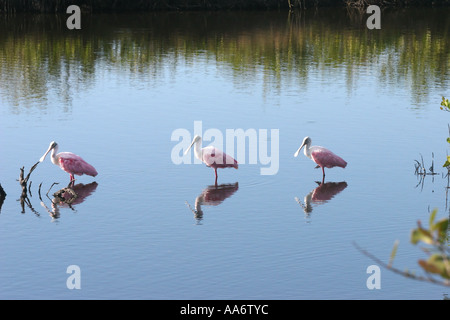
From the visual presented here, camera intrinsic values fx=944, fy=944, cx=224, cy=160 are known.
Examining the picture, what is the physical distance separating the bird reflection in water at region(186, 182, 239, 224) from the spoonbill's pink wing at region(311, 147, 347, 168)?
50.5 inches

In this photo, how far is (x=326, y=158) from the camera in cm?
1317

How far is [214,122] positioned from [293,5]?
22.6 metres

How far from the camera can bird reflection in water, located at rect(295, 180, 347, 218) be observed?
11882 mm

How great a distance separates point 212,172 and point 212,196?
120cm

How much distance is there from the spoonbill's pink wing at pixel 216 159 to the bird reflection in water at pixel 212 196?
33 cm

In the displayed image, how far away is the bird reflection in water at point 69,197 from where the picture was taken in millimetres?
11673

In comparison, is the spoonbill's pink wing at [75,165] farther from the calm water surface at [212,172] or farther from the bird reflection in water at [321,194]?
the bird reflection in water at [321,194]

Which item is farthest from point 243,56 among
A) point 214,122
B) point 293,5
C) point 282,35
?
point 293,5

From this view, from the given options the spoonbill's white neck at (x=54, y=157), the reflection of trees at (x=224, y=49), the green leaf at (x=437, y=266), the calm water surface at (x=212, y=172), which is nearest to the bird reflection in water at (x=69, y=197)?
the calm water surface at (x=212, y=172)

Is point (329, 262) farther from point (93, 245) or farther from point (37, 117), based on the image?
point (37, 117)

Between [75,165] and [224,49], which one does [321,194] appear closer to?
[75,165]

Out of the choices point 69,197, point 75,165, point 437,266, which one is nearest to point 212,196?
point 69,197

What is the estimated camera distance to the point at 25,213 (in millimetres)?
11391

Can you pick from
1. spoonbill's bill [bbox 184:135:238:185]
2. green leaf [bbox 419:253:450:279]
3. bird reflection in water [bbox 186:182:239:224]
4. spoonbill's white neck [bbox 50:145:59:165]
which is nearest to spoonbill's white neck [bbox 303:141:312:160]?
spoonbill's bill [bbox 184:135:238:185]
